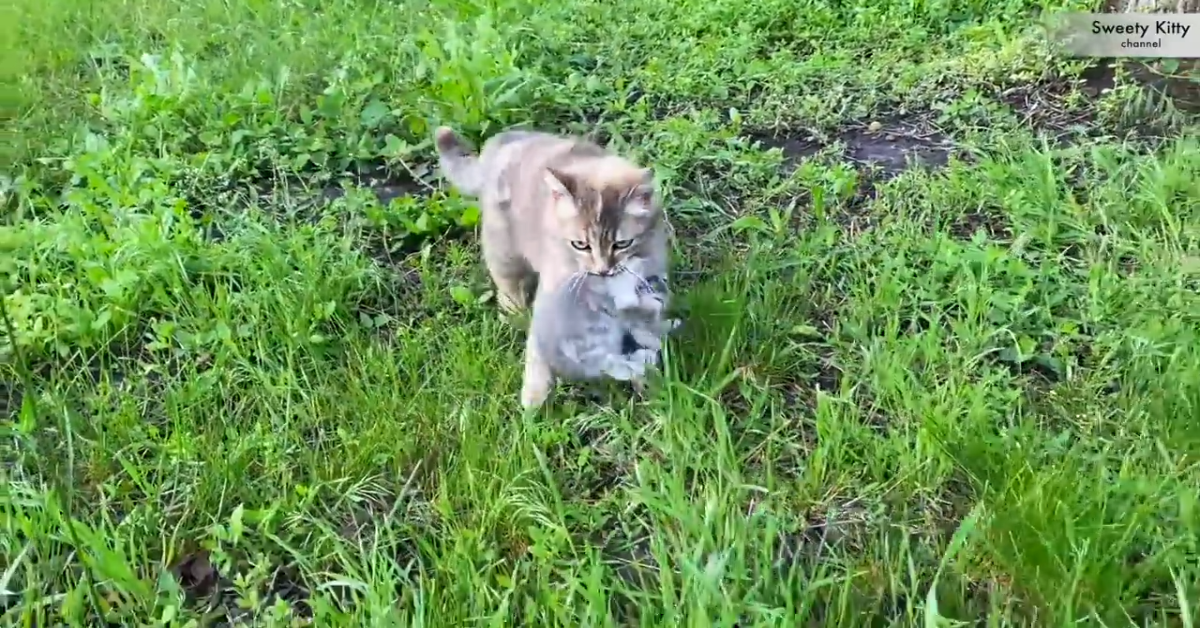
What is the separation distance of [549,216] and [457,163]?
72 cm

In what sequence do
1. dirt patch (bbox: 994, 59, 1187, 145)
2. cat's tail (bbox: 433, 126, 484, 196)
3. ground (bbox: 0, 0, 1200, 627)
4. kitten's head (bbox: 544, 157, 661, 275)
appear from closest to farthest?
1. ground (bbox: 0, 0, 1200, 627)
2. kitten's head (bbox: 544, 157, 661, 275)
3. cat's tail (bbox: 433, 126, 484, 196)
4. dirt patch (bbox: 994, 59, 1187, 145)

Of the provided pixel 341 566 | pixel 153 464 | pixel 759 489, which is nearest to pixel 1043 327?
pixel 759 489

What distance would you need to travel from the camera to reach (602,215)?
2514mm

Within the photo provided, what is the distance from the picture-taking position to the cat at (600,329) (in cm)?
253

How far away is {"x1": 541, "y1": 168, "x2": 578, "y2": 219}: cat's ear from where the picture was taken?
8.38 feet

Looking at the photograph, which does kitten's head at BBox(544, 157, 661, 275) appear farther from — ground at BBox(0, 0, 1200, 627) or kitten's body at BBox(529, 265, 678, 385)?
ground at BBox(0, 0, 1200, 627)

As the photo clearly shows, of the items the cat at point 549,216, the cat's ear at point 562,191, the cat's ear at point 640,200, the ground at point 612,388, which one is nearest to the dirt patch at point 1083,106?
the ground at point 612,388

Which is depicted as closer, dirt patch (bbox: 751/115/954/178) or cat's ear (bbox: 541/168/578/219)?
cat's ear (bbox: 541/168/578/219)

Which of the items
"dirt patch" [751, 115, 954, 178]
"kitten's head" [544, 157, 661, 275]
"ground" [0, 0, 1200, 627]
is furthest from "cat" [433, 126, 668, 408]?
"dirt patch" [751, 115, 954, 178]

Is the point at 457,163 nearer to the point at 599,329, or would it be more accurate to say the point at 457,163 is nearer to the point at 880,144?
the point at 599,329

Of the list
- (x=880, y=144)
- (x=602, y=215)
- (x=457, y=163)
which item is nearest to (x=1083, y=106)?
(x=880, y=144)
